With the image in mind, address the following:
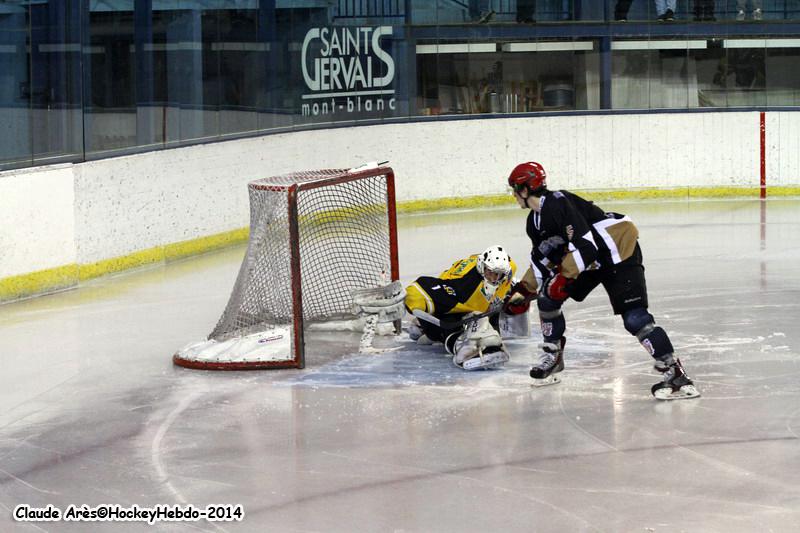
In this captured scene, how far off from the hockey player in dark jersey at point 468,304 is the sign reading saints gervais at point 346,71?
720 cm

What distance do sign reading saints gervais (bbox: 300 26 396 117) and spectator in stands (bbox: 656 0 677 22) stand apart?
11.9ft

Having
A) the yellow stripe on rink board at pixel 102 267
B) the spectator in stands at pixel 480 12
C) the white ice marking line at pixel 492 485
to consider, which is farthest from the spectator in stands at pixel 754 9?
the white ice marking line at pixel 492 485

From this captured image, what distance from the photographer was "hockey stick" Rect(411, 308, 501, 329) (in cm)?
862

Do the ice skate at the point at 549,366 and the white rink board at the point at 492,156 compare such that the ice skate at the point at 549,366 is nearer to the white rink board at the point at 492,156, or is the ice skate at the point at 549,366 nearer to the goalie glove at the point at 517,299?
the goalie glove at the point at 517,299

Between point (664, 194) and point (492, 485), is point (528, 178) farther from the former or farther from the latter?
point (664, 194)

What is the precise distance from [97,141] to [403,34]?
5924mm

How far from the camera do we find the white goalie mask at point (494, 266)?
847cm

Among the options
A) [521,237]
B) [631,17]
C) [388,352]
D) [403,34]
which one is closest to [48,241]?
[388,352]

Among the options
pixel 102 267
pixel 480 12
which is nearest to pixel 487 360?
pixel 102 267

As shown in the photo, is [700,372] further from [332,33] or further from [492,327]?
[332,33]

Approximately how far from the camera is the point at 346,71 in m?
16.4

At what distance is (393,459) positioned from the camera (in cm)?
669

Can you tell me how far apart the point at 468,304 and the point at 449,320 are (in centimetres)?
16

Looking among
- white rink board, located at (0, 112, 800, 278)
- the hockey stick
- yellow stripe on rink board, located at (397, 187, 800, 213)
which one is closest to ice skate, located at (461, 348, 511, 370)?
the hockey stick
